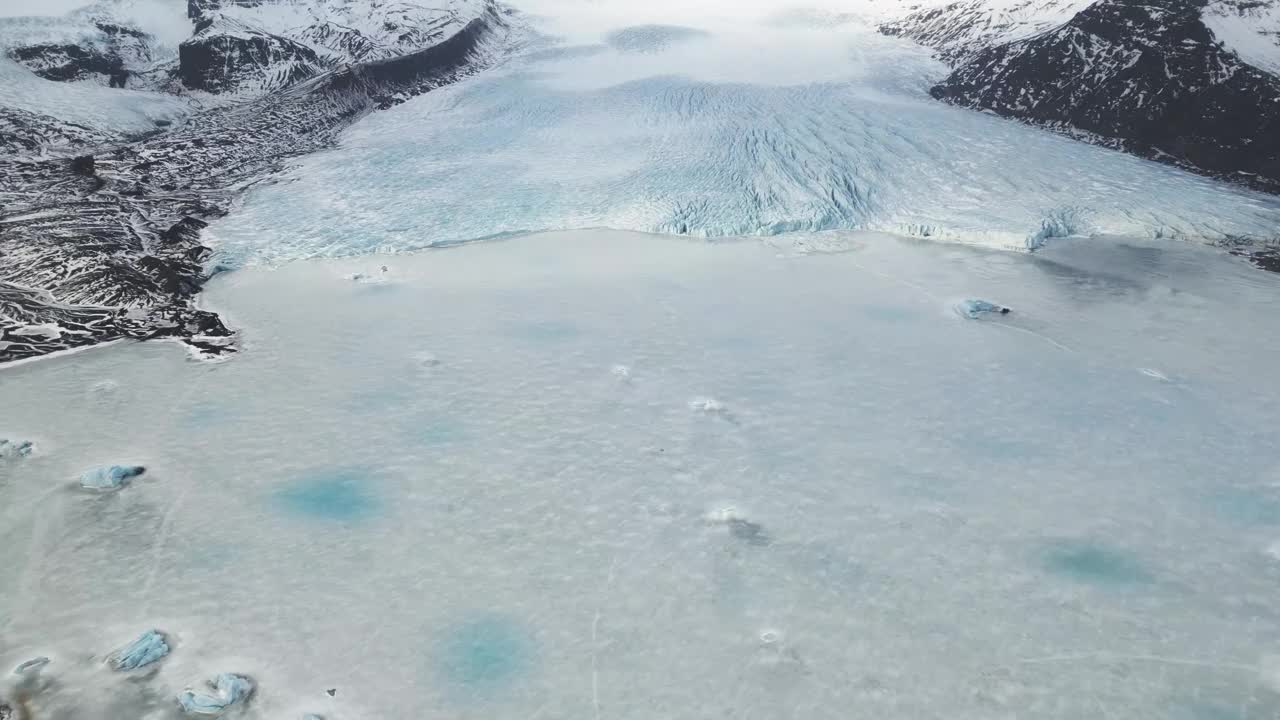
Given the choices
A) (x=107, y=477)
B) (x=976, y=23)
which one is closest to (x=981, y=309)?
(x=107, y=477)

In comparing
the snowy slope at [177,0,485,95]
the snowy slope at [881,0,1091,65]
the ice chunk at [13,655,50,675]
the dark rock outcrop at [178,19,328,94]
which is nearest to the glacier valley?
the ice chunk at [13,655,50,675]

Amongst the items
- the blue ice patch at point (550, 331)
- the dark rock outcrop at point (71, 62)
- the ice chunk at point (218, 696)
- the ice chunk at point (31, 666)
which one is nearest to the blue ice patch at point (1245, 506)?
the blue ice patch at point (550, 331)

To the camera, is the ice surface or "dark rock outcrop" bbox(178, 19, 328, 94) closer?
the ice surface

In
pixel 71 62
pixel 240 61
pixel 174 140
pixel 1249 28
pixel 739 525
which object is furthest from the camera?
pixel 240 61

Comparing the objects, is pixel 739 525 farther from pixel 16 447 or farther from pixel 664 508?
pixel 16 447

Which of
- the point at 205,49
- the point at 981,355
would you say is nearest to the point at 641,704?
the point at 981,355

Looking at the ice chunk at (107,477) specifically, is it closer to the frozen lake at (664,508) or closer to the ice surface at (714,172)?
the frozen lake at (664,508)

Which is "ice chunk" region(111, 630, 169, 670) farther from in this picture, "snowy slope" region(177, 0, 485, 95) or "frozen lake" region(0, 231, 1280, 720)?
"snowy slope" region(177, 0, 485, 95)

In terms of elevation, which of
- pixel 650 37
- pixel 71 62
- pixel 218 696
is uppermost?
pixel 650 37
